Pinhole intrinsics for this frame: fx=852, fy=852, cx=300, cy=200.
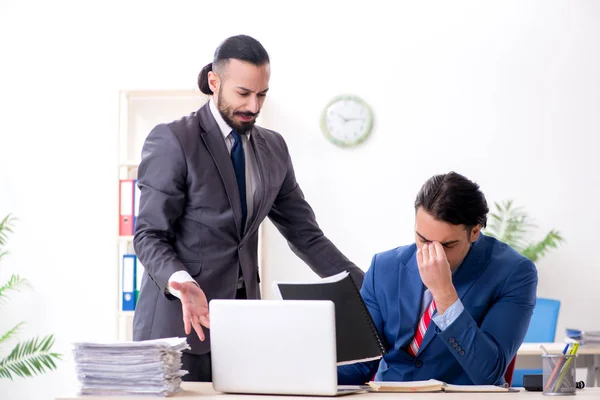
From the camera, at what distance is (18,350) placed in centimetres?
474

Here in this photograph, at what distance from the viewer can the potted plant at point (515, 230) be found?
495cm

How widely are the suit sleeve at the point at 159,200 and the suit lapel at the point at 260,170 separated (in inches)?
8.6

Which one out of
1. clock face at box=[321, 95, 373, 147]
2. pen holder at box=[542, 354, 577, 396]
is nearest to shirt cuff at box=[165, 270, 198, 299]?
pen holder at box=[542, 354, 577, 396]

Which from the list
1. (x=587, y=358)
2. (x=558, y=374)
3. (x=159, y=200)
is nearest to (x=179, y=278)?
(x=159, y=200)

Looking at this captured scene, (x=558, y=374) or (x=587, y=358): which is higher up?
(x=558, y=374)

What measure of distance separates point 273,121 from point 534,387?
330 centimetres

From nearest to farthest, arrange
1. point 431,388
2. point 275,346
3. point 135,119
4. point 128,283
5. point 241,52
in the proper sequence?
1. point 275,346
2. point 431,388
3. point 241,52
4. point 128,283
5. point 135,119

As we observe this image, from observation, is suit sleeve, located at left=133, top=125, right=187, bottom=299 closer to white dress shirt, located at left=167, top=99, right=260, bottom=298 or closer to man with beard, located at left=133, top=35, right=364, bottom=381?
man with beard, located at left=133, top=35, right=364, bottom=381

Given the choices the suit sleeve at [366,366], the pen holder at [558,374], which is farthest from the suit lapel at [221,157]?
the pen holder at [558,374]

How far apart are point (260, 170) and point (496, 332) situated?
818mm

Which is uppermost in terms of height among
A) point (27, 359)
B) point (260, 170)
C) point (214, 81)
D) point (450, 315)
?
point (214, 81)

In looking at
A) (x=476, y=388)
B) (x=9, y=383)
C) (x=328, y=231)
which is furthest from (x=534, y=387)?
(x=9, y=383)

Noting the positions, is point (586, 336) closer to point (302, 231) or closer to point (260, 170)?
point (302, 231)

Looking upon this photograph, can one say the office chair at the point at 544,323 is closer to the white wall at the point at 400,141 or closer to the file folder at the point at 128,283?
the white wall at the point at 400,141
